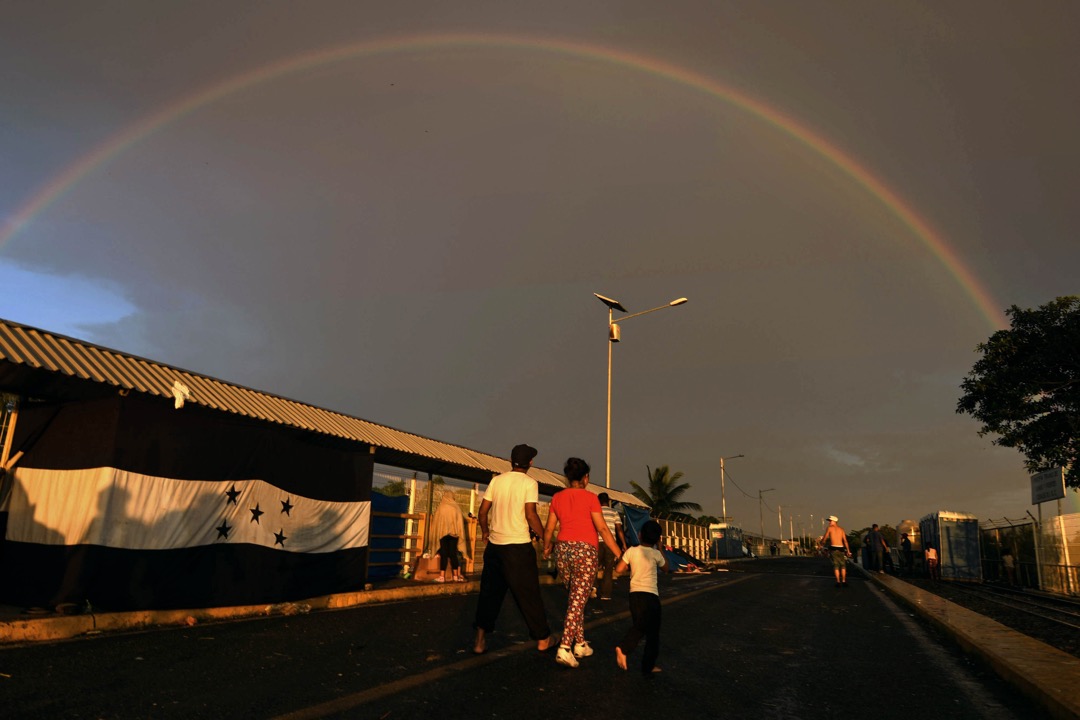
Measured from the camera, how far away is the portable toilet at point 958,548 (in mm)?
28484

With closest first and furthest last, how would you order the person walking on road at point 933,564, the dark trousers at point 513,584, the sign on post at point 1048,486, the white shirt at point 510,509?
1. the dark trousers at point 513,584
2. the white shirt at point 510,509
3. the sign on post at point 1048,486
4. the person walking on road at point 933,564

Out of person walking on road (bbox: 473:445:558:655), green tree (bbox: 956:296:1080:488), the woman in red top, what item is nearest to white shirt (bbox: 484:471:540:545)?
person walking on road (bbox: 473:445:558:655)

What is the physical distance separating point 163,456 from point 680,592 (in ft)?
36.3

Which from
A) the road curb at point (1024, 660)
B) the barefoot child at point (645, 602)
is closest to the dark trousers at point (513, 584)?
the barefoot child at point (645, 602)

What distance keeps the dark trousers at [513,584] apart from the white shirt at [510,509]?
78mm

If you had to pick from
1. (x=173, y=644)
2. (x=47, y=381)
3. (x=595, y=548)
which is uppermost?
(x=47, y=381)

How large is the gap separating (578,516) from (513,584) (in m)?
0.85

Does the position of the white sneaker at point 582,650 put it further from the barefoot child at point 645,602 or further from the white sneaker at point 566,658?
the barefoot child at point 645,602

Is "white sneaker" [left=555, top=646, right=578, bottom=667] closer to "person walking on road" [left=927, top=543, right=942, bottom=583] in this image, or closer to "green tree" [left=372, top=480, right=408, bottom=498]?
"green tree" [left=372, top=480, right=408, bottom=498]

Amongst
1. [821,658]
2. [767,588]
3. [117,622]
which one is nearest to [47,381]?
[117,622]

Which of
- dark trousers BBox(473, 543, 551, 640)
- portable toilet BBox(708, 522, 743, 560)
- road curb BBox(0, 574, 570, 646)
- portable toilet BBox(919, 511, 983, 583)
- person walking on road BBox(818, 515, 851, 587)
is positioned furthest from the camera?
portable toilet BBox(708, 522, 743, 560)

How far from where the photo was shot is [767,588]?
1822 cm

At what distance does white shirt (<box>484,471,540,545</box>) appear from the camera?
6348mm

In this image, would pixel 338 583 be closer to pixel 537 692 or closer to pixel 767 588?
pixel 537 692
